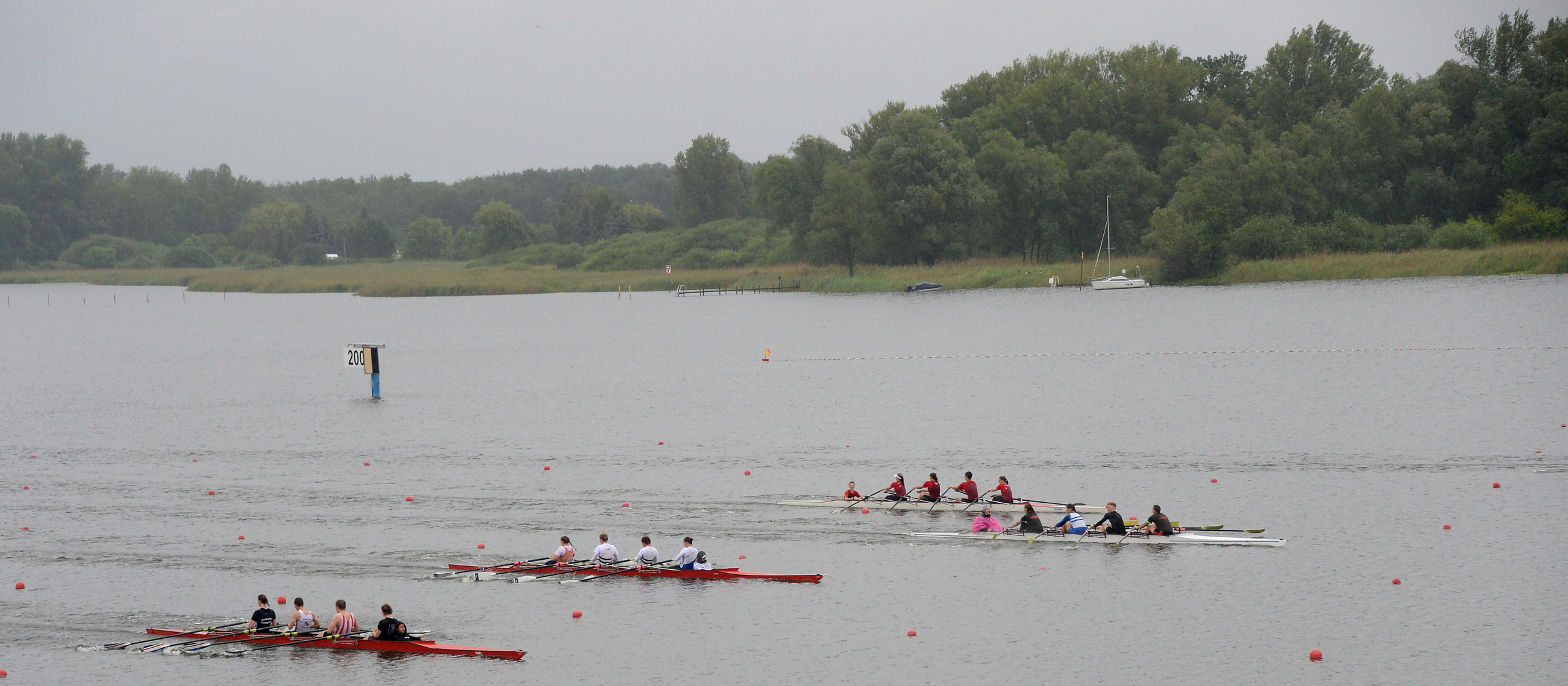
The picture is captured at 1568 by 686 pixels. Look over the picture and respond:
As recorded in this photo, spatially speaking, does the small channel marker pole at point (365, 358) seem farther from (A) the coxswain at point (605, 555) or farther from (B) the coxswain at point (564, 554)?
(A) the coxswain at point (605, 555)

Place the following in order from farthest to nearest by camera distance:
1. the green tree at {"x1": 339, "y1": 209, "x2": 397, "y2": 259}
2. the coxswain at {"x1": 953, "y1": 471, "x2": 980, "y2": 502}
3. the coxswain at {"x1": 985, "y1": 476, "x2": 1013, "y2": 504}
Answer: the green tree at {"x1": 339, "y1": 209, "x2": 397, "y2": 259} < the coxswain at {"x1": 953, "y1": 471, "x2": 980, "y2": 502} < the coxswain at {"x1": 985, "y1": 476, "x2": 1013, "y2": 504}

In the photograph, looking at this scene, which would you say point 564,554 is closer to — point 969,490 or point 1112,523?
point 969,490

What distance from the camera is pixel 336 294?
140625mm

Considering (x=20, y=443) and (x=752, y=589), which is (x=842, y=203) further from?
(x=752, y=589)

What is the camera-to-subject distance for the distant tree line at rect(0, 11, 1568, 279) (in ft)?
281

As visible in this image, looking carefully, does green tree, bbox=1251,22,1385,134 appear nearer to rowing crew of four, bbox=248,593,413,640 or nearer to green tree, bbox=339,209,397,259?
rowing crew of four, bbox=248,593,413,640

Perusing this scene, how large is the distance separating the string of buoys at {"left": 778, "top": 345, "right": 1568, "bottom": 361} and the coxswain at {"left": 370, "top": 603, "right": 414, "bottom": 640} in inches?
1540

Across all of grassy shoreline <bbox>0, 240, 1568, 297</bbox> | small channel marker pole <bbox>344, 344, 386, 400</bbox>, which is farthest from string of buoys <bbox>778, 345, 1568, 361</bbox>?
A: grassy shoreline <bbox>0, 240, 1568, 297</bbox>

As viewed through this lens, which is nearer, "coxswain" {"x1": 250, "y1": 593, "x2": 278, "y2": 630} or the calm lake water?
the calm lake water

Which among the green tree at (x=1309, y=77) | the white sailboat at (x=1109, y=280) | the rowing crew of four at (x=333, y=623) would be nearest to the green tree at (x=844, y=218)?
the white sailboat at (x=1109, y=280)

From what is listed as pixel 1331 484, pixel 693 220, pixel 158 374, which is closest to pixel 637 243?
pixel 693 220

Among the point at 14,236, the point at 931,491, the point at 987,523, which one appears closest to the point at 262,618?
the point at 987,523

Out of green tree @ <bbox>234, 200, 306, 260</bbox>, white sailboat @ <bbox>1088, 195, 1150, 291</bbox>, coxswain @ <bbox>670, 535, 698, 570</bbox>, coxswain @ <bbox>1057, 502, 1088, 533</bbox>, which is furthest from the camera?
green tree @ <bbox>234, 200, 306, 260</bbox>

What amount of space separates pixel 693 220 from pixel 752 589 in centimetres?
13189
